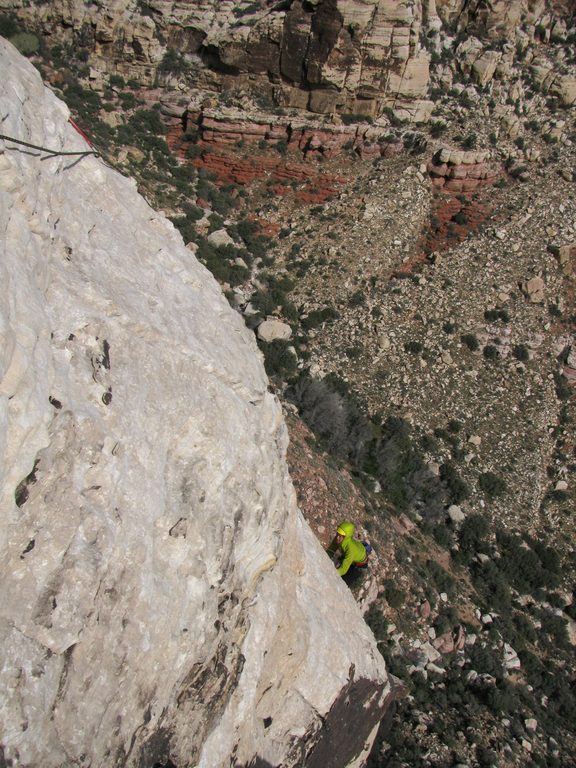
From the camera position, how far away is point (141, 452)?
5.37m

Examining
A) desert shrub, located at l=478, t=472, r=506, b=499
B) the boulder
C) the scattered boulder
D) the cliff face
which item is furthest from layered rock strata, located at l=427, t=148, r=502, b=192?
desert shrub, located at l=478, t=472, r=506, b=499

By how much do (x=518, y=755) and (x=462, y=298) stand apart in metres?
19.1

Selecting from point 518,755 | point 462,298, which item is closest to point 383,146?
point 462,298

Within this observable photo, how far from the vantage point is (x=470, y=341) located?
26016mm

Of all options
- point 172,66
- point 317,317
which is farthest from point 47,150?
point 172,66

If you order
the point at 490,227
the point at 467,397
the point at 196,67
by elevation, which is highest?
the point at 196,67

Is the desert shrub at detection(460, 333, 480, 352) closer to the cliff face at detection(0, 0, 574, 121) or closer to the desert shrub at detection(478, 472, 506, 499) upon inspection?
the desert shrub at detection(478, 472, 506, 499)

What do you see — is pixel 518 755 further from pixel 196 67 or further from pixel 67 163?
pixel 196 67

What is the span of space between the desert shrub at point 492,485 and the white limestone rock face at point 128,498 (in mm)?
15713

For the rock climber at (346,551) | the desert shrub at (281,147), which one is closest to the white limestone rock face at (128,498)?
the rock climber at (346,551)

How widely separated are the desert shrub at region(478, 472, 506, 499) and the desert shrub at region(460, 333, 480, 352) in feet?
20.6

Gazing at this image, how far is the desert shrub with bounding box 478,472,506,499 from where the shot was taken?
22.4 m

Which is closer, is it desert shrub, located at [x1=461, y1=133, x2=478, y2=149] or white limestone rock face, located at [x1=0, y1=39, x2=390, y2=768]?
white limestone rock face, located at [x1=0, y1=39, x2=390, y2=768]

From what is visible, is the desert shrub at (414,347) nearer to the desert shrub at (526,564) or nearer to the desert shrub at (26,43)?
the desert shrub at (526,564)
